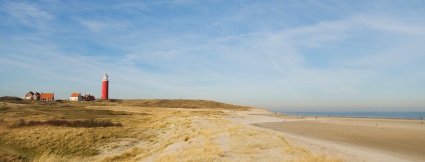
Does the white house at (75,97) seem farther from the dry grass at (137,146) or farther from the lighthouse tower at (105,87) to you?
the dry grass at (137,146)

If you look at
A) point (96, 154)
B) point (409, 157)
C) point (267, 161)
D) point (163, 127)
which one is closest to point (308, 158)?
point (267, 161)

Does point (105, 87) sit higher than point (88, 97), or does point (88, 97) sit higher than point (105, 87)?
point (105, 87)

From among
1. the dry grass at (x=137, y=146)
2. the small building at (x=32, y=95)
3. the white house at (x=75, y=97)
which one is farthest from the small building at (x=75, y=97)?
the dry grass at (x=137, y=146)

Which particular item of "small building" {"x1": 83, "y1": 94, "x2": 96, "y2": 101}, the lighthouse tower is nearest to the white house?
"small building" {"x1": 83, "y1": 94, "x2": 96, "y2": 101}

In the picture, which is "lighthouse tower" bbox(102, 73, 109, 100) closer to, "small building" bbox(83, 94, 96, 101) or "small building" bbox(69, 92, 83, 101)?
"small building" bbox(69, 92, 83, 101)

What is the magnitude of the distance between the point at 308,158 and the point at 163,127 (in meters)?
25.5

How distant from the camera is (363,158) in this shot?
1672 cm

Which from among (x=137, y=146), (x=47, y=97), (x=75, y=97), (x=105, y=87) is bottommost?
(x=137, y=146)

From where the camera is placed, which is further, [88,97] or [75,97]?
[88,97]

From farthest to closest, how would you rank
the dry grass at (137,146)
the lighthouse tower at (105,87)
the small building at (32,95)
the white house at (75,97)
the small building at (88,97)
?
1. the small building at (88,97)
2. the lighthouse tower at (105,87)
3. the white house at (75,97)
4. the small building at (32,95)
5. the dry grass at (137,146)

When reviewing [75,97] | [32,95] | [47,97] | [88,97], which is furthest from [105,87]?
[32,95]

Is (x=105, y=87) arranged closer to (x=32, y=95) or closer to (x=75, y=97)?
(x=75, y=97)

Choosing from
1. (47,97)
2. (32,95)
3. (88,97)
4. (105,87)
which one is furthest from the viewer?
(88,97)

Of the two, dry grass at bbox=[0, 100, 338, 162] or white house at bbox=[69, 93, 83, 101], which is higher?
white house at bbox=[69, 93, 83, 101]
